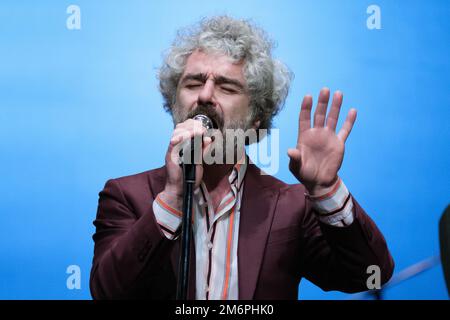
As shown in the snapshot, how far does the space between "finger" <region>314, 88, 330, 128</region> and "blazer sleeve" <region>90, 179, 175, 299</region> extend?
462 millimetres

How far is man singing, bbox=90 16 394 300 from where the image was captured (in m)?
1.56

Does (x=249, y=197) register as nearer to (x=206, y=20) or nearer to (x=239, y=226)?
(x=239, y=226)

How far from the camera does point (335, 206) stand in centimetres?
158

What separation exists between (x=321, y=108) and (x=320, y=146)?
0.09 m

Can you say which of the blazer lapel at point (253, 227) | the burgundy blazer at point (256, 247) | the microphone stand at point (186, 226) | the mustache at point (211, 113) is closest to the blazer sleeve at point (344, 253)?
the burgundy blazer at point (256, 247)

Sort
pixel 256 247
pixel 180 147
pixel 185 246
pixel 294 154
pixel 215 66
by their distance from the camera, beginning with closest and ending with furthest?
pixel 185 246 < pixel 180 147 < pixel 294 154 < pixel 256 247 < pixel 215 66

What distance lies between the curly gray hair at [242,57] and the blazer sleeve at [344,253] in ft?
1.21

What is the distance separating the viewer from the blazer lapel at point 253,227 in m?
1.69

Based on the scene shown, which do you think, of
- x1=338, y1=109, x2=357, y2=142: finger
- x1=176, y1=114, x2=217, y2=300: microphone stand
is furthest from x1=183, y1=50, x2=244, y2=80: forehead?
x1=176, y1=114, x2=217, y2=300: microphone stand

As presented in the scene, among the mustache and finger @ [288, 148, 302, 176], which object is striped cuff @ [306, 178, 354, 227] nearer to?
finger @ [288, 148, 302, 176]

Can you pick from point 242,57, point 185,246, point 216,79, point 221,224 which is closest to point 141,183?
point 221,224

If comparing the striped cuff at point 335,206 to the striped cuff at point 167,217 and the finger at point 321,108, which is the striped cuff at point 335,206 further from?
the striped cuff at point 167,217

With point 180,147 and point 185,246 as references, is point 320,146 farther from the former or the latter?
point 185,246

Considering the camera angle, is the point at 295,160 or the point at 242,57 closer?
the point at 295,160
